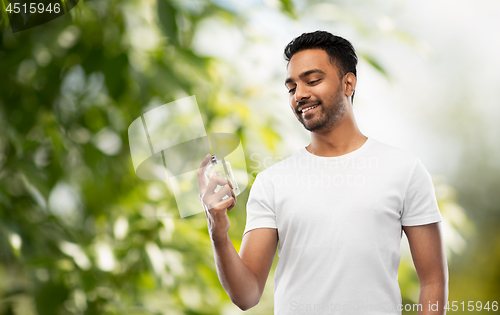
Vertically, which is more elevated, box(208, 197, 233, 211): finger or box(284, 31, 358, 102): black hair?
box(284, 31, 358, 102): black hair

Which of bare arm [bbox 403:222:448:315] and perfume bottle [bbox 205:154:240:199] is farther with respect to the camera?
bare arm [bbox 403:222:448:315]

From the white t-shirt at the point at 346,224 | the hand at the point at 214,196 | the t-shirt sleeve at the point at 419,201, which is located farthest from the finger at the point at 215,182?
the t-shirt sleeve at the point at 419,201

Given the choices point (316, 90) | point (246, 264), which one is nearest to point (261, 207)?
point (246, 264)

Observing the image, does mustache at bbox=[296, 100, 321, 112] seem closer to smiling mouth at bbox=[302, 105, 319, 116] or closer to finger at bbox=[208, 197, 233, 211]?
smiling mouth at bbox=[302, 105, 319, 116]

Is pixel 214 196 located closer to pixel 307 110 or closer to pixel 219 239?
pixel 219 239

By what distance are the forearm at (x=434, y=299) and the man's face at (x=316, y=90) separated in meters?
0.26

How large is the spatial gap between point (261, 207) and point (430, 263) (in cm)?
24

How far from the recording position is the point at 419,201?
Result: 2.08ft

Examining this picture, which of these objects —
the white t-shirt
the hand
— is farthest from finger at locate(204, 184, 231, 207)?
the white t-shirt

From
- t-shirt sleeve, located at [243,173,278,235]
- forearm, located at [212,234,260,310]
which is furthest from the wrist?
t-shirt sleeve, located at [243,173,278,235]

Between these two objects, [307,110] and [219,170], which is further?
[307,110]

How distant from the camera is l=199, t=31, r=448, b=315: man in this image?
0.61 m

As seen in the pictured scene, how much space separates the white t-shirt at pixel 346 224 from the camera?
2.01 ft

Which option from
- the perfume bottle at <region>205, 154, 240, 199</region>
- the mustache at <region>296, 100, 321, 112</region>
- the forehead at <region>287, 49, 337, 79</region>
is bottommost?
the perfume bottle at <region>205, 154, 240, 199</region>
